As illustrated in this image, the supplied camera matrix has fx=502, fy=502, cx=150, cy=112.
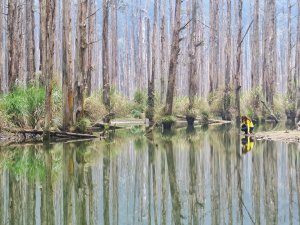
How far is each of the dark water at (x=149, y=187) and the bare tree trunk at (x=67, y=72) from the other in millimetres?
3929

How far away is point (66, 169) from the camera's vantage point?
359 inches

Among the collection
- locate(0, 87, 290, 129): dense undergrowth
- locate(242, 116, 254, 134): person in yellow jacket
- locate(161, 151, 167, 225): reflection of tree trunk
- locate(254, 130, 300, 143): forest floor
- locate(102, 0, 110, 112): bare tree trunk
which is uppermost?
locate(102, 0, 110, 112): bare tree trunk

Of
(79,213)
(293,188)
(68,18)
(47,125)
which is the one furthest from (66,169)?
(68,18)

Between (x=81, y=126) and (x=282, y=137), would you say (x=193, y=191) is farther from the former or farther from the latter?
(x=81, y=126)

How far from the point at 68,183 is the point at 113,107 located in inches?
650

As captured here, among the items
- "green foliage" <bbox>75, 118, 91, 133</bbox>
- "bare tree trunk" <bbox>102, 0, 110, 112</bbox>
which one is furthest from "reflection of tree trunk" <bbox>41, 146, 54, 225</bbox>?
"bare tree trunk" <bbox>102, 0, 110, 112</bbox>

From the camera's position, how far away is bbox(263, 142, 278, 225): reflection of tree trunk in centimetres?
566

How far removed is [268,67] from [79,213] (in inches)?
1170

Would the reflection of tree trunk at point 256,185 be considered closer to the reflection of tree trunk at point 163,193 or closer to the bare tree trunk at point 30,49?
the reflection of tree trunk at point 163,193

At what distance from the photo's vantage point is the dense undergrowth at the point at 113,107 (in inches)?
635

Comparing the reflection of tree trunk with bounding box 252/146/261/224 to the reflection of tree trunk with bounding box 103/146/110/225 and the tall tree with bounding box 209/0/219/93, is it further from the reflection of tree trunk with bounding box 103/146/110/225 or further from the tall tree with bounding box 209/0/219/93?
the tall tree with bounding box 209/0/219/93

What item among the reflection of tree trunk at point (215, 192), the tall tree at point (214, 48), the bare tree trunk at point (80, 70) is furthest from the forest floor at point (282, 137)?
the tall tree at point (214, 48)

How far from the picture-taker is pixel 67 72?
16.3 m

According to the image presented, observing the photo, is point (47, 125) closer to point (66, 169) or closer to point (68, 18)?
point (68, 18)
